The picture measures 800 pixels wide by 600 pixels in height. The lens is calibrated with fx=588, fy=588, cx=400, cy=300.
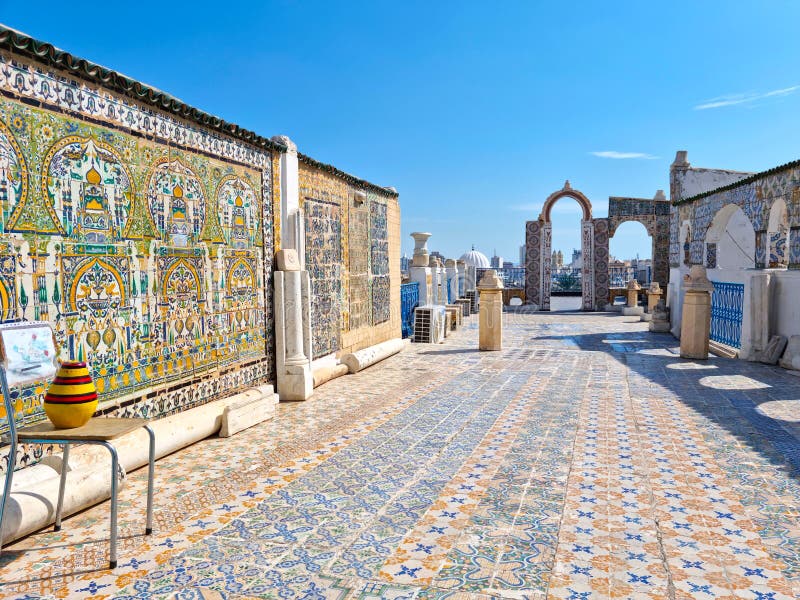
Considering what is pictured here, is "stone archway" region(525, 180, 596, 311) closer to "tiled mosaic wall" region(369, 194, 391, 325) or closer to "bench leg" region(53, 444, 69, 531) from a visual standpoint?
"tiled mosaic wall" region(369, 194, 391, 325)

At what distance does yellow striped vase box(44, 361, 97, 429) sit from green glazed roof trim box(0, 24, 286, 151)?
184cm

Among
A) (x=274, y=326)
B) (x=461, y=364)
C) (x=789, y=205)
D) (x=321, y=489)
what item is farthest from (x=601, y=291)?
(x=321, y=489)

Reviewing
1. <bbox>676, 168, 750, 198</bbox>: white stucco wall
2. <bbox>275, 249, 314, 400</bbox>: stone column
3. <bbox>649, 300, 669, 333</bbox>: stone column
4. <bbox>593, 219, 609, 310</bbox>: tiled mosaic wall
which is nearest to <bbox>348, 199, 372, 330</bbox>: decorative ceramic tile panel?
<bbox>275, 249, 314, 400</bbox>: stone column

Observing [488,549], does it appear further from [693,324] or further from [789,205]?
[789,205]

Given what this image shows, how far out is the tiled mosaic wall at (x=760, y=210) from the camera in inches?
371

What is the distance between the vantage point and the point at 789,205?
9.74 meters

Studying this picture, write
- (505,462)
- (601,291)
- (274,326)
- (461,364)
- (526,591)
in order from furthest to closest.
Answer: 1. (601,291)
2. (461,364)
3. (274,326)
4. (505,462)
5. (526,591)

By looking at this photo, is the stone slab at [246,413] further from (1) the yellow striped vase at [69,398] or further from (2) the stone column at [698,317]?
(2) the stone column at [698,317]

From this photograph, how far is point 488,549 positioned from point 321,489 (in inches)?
46.7

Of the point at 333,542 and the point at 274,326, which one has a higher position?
the point at 274,326

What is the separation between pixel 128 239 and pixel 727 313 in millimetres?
9417

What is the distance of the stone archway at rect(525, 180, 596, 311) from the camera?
2108 centimetres

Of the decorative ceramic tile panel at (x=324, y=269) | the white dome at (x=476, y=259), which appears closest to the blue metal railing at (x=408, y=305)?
the decorative ceramic tile panel at (x=324, y=269)

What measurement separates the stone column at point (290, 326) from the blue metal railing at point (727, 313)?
691 centimetres
